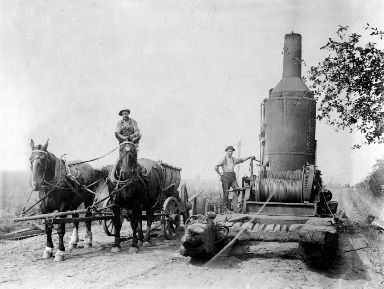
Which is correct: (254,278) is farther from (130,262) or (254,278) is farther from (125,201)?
(125,201)

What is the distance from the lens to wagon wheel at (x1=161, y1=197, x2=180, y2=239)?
40.0 feet

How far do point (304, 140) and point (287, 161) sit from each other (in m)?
0.71

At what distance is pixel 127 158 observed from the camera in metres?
9.59

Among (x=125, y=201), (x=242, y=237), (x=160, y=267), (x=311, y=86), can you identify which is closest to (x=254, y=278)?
(x=242, y=237)

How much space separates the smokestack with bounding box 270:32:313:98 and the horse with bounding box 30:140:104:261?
18.9 ft

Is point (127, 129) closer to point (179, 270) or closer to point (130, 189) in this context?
point (130, 189)

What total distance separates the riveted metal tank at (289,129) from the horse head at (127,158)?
12.7 ft

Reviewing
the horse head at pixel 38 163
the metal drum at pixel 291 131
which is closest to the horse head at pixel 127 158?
the horse head at pixel 38 163

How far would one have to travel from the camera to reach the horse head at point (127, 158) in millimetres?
9562

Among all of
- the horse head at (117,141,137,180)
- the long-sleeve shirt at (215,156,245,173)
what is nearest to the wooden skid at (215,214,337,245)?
the horse head at (117,141,137,180)

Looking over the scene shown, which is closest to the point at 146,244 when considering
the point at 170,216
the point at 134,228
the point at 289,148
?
the point at 134,228

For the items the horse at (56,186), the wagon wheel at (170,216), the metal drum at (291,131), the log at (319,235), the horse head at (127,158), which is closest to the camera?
the log at (319,235)

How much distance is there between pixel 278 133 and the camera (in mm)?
11945

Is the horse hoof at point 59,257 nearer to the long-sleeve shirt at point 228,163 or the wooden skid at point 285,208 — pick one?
the wooden skid at point 285,208
